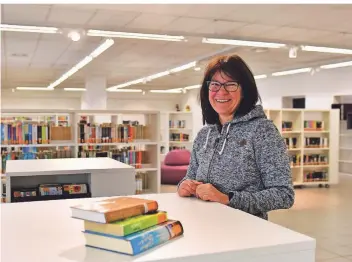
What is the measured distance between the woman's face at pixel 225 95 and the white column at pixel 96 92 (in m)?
11.9

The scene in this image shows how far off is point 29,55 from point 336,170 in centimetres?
756

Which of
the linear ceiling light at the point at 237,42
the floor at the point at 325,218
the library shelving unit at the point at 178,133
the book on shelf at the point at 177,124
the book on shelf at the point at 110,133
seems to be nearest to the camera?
the floor at the point at 325,218

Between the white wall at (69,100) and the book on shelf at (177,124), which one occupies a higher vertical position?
the white wall at (69,100)

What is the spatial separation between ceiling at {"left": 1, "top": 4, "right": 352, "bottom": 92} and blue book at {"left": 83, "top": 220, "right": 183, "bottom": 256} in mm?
4867

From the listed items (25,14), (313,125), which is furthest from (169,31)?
(313,125)

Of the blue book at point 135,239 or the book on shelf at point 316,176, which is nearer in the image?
the blue book at point 135,239

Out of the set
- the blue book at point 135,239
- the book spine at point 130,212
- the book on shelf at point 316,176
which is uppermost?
the book spine at point 130,212

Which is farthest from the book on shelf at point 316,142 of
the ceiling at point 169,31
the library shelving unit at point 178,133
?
the library shelving unit at point 178,133

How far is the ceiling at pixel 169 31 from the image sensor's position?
5.92 metres

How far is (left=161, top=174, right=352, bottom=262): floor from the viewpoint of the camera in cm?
516

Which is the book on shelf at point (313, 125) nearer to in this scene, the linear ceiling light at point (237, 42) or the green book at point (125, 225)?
the linear ceiling light at point (237, 42)

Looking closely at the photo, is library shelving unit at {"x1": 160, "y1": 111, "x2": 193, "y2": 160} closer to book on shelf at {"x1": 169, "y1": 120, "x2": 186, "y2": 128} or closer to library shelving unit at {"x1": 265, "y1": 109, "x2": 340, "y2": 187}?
book on shelf at {"x1": 169, "y1": 120, "x2": 186, "y2": 128}

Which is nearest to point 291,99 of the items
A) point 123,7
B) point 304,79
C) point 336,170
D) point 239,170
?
point 304,79

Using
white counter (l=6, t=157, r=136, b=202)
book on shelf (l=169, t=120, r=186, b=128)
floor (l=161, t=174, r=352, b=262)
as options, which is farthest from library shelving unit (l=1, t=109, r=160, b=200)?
book on shelf (l=169, t=120, r=186, b=128)
